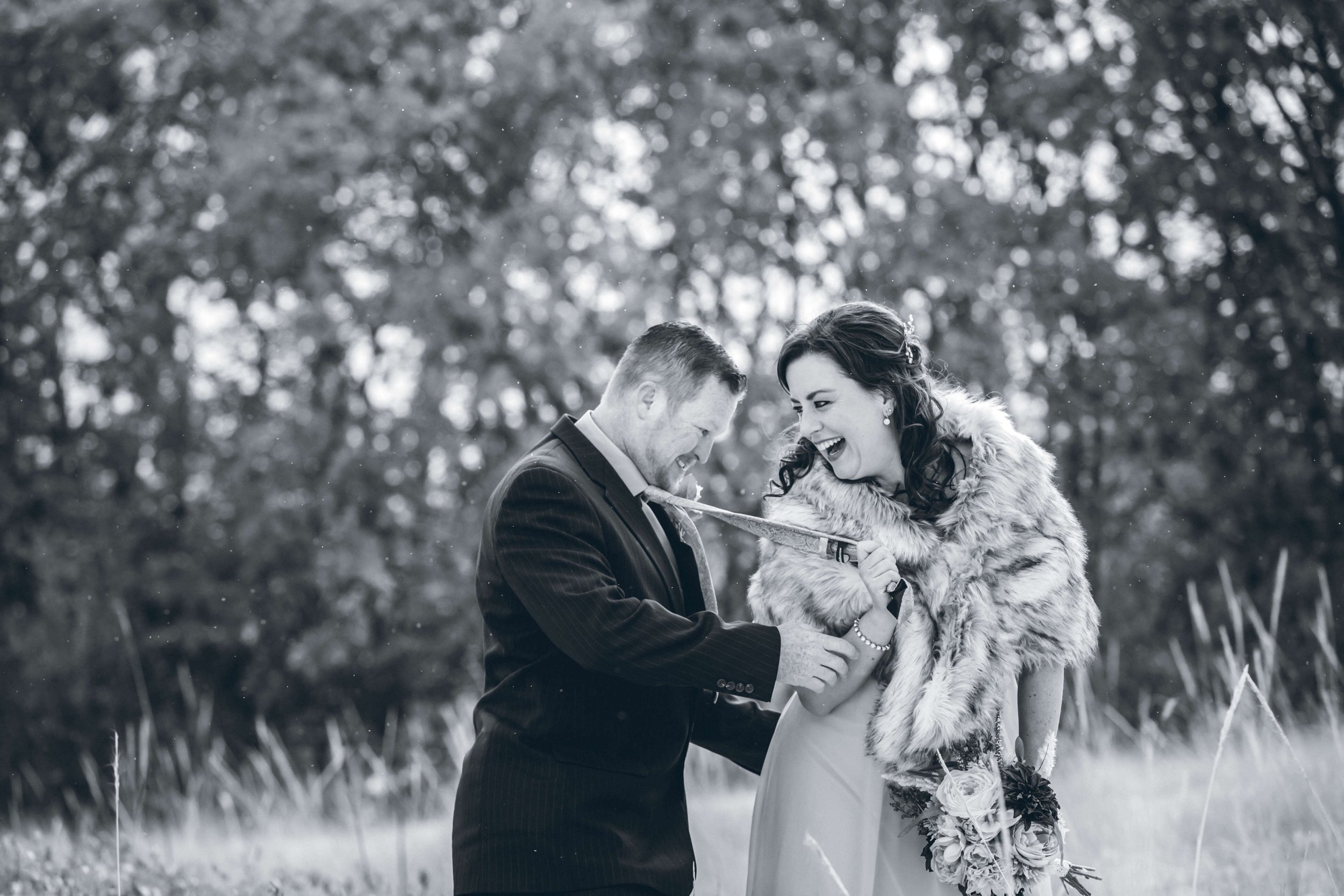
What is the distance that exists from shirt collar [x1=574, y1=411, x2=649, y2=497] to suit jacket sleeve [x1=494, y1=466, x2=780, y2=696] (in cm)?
19

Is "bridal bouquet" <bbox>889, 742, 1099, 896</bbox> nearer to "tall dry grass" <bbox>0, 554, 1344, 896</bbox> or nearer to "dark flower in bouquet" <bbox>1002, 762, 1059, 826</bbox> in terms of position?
"dark flower in bouquet" <bbox>1002, 762, 1059, 826</bbox>

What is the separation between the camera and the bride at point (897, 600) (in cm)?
259

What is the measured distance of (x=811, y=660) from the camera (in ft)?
8.25

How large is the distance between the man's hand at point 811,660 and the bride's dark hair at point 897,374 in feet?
1.37

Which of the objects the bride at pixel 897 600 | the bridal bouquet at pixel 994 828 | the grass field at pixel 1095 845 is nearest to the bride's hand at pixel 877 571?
the bride at pixel 897 600

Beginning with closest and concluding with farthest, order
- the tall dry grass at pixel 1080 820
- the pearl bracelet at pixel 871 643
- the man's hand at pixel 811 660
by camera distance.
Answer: the man's hand at pixel 811 660
the pearl bracelet at pixel 871 643
the tall dry grass at pixel 1080 820

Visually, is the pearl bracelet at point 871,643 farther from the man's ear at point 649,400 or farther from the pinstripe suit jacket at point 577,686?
the man's ear at point 649,400

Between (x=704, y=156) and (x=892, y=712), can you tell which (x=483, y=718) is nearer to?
(x=892, y=712)

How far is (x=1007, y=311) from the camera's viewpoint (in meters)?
9.77

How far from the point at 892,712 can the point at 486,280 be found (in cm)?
779

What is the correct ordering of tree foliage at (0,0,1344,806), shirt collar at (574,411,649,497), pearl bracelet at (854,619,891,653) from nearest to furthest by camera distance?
pearl bracelet at (854,619,891,653) < shirt collar at (574,411,649,497) < tree foliage at (0,0,1344,806)

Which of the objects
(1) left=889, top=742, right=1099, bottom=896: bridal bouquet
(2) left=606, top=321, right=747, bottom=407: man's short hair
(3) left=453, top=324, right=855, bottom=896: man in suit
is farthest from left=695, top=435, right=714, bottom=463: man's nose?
(1) left=889, top=742, right=1099, bottom=896: bridal bouquet

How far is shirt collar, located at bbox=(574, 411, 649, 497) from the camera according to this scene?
2719 millimetres

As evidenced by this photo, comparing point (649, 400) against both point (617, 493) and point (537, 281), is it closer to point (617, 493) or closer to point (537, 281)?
point (617, 493)
